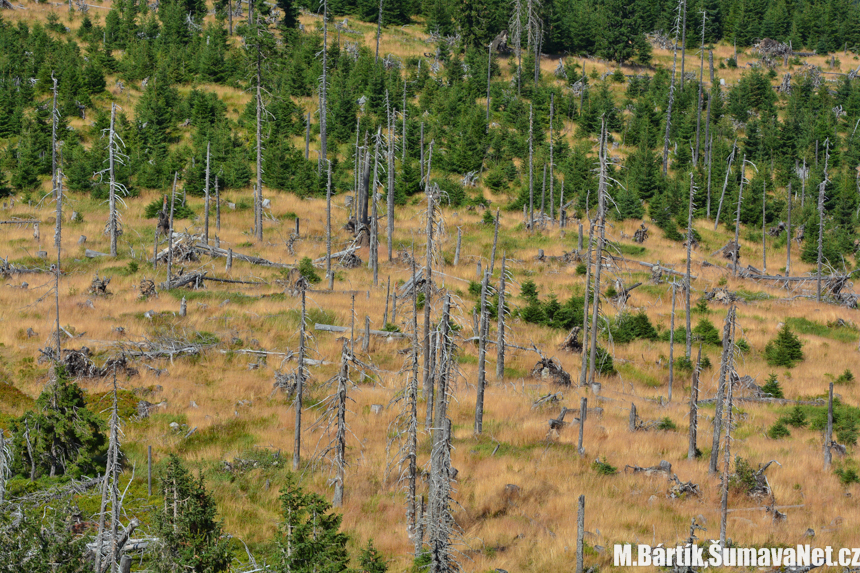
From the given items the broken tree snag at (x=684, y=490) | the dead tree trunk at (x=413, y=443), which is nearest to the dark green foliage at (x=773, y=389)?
the broken tree snag at (x=684, y=490)

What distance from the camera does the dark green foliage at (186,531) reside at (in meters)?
15.0

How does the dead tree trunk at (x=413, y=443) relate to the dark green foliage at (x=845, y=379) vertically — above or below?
above

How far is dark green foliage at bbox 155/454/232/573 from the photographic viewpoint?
14984mm

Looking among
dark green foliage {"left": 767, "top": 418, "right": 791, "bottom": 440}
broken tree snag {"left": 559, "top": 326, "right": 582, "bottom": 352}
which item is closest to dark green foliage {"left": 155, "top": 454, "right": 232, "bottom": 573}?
dark green foliage {"left": 767, "top": 418, "right": 791, "bottom": 440}

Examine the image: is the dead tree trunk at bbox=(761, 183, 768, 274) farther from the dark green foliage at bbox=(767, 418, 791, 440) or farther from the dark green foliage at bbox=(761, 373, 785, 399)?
the dark green foliage at bbox=(767, 418, 791, 440)

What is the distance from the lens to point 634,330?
40.3 metres

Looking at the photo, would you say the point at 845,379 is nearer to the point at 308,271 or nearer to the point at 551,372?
the point at 551,372

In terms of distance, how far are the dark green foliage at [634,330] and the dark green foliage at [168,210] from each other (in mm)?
26898

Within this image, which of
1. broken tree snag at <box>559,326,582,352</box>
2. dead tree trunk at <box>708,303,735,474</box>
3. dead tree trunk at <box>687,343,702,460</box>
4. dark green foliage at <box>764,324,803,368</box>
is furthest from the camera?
broken tree snag at <box>559,326,582,352</box>

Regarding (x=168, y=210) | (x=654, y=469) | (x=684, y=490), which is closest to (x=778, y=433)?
(x=654, y=469)

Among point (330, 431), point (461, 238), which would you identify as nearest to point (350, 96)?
point (461, 238)

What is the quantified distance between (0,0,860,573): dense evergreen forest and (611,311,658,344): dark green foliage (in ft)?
0.40

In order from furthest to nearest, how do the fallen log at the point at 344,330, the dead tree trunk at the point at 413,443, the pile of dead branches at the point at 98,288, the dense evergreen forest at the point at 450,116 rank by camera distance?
the dense evergreen forest at the point at 450,116, the pile of dead branches at the point at 98,288, the fallen log at the point at 344,330, the dead tree trunk at the point at 413,443

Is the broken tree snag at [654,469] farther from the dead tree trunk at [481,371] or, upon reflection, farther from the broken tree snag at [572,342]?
the broken tree snag at [572,342]
